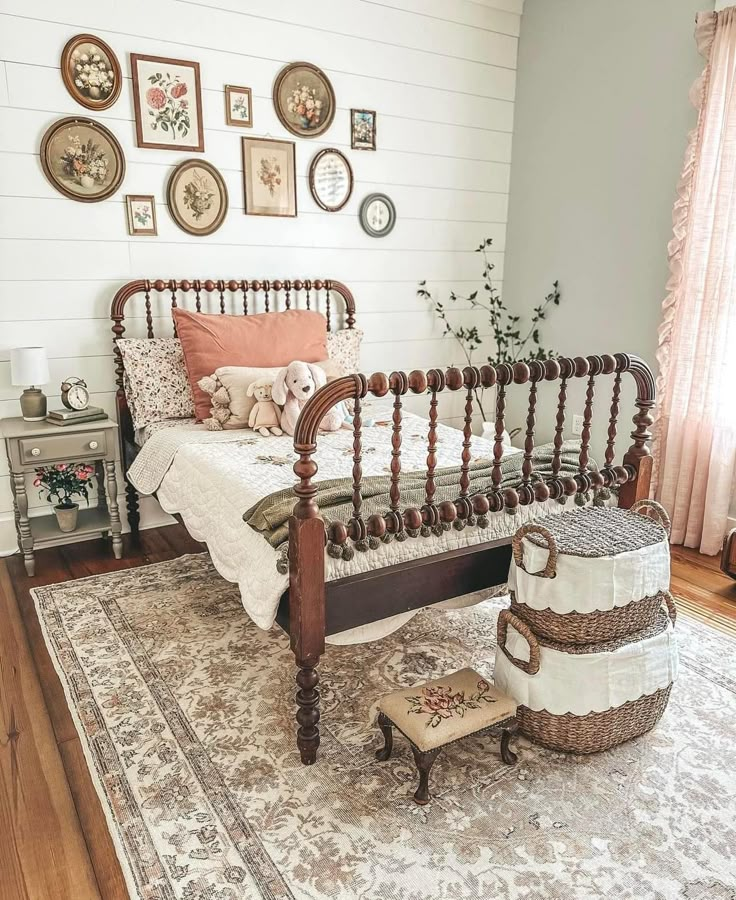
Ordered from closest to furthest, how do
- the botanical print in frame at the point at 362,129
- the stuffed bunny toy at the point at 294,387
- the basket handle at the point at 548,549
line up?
1. the basket handle at the point at 548,549
2. the stuffed bunny toy at the point at 294,387
3. the botanical print in frame at the point at 362,129

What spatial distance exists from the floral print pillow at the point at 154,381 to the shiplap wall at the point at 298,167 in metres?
0.23

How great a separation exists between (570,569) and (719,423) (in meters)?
1.89

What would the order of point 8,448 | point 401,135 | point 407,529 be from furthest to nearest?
point 401,135 < point 8,448 < point 407,529

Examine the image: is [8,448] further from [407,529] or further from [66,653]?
[407,529]

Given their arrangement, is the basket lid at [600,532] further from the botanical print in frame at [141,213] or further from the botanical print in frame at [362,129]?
the botanical print in frame at [362,129]

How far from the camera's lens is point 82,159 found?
3205mm

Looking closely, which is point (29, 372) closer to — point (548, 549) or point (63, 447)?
point (63, 447)

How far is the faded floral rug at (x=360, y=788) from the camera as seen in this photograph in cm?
162

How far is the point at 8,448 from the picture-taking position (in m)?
3.02

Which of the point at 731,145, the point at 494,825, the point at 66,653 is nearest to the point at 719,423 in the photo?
the point at 731,145

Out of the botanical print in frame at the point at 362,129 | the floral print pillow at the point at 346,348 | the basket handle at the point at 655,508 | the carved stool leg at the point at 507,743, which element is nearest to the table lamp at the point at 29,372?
the floral print pillow at the point at 346,348

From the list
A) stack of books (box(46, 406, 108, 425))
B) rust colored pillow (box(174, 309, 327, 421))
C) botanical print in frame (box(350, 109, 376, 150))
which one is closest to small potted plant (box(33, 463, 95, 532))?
stack of books (box(46, 406, 108, 425))

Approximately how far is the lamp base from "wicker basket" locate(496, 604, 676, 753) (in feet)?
7.62

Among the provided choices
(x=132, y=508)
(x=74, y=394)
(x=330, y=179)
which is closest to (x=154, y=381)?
(x=74, y=394)
